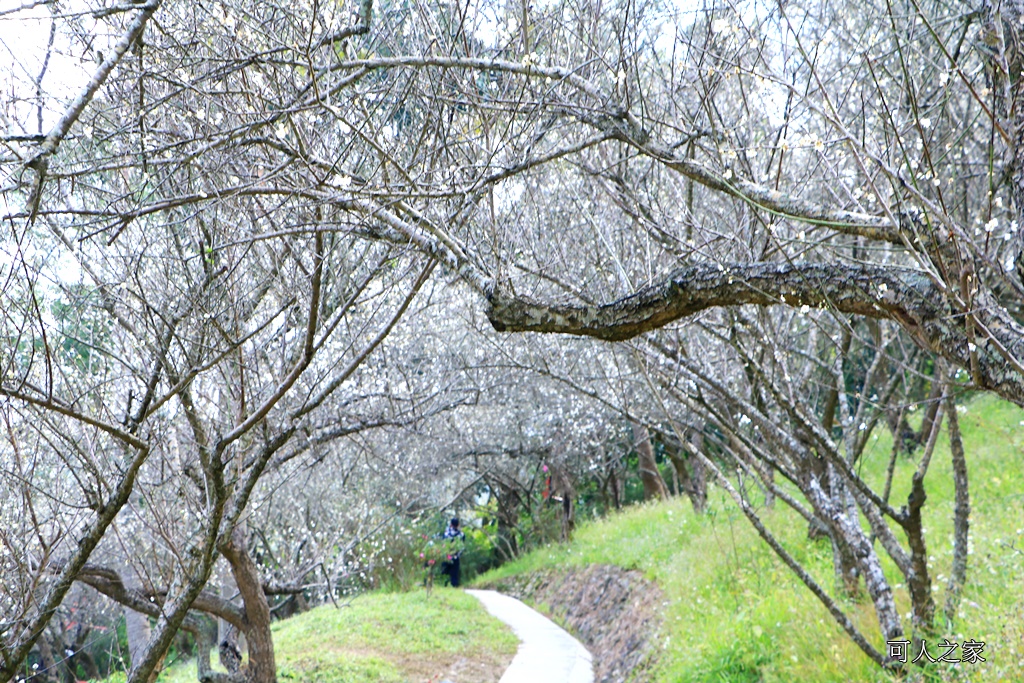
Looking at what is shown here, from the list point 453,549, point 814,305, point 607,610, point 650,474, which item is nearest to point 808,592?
point 814,305

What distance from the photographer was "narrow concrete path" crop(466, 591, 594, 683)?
9.71 meters

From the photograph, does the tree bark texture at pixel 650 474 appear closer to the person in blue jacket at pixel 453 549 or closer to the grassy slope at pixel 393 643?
the person in blue jacket at pixel 453 549

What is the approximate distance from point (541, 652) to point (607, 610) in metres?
1.41

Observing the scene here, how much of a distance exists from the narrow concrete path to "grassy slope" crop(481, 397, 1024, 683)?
148 centimetres

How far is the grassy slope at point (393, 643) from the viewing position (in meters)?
10.3

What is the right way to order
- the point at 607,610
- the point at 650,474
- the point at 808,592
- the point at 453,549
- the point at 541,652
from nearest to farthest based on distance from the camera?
the point at 808,592
the point at 541,652
the point at 607,610
the point at 650,474
the point at 453,549

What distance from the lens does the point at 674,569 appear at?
34.3 feet

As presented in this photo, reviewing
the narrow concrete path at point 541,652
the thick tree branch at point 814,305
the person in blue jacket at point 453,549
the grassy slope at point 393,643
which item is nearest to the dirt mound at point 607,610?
the narrow concrete path at point 541,652

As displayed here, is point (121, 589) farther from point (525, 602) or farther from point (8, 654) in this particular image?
point (525, 602)

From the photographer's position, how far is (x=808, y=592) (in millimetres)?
7207

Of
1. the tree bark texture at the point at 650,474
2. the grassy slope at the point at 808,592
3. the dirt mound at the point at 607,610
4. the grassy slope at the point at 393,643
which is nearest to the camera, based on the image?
the grassy slope at the point at 808,592

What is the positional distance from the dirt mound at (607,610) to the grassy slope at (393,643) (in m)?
1.28

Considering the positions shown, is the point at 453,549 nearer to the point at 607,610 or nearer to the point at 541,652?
the point at 607,610

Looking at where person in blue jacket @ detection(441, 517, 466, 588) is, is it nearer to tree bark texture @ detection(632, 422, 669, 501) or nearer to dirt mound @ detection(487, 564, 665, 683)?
dirt mound @ detection(487, 564, 665, 683)
